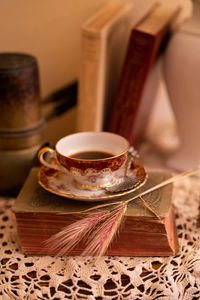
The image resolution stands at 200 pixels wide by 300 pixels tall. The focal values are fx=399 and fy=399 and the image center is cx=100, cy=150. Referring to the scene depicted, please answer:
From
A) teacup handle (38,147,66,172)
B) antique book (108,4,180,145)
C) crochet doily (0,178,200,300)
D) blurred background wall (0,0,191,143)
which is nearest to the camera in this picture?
crochet doily (0,178,200,300)

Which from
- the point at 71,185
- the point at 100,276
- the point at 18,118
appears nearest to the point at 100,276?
the point at 100,276

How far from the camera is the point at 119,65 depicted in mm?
1051

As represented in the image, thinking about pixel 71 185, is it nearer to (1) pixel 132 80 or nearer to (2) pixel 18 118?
(2) pixel 18 118

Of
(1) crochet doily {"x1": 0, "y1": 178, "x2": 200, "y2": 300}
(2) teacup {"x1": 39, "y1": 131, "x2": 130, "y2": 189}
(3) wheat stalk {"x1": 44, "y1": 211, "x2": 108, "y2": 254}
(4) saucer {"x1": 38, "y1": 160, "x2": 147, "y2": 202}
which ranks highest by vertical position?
(2) teacup {"x1": 39, "y1": 131, "x2": 130, "y2": 189}

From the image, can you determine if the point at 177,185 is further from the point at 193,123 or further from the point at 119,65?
the point at 119,65

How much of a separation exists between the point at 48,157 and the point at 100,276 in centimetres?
23

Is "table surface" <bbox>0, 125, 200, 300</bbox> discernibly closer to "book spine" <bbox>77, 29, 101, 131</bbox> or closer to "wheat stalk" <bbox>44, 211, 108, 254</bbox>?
"wheat stalk" <bbox>44, 211, 108, 254</bbox>

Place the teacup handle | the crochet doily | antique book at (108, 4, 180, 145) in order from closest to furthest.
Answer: the crochet doily, the teacup handle, antique book at (108, 4, 180, 145)

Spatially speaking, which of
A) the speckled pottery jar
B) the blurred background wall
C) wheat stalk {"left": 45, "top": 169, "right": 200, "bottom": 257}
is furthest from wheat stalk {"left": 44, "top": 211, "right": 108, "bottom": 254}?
the blurred background wall

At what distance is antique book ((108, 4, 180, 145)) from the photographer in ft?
2.73

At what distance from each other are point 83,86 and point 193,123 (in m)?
0.26

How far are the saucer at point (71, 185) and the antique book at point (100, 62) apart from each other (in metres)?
0.24

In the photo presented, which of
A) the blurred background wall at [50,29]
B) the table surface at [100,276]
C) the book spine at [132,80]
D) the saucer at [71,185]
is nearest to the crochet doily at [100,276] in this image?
the table surface at [100,276]

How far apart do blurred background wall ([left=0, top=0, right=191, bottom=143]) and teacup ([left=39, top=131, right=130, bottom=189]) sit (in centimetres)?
47
